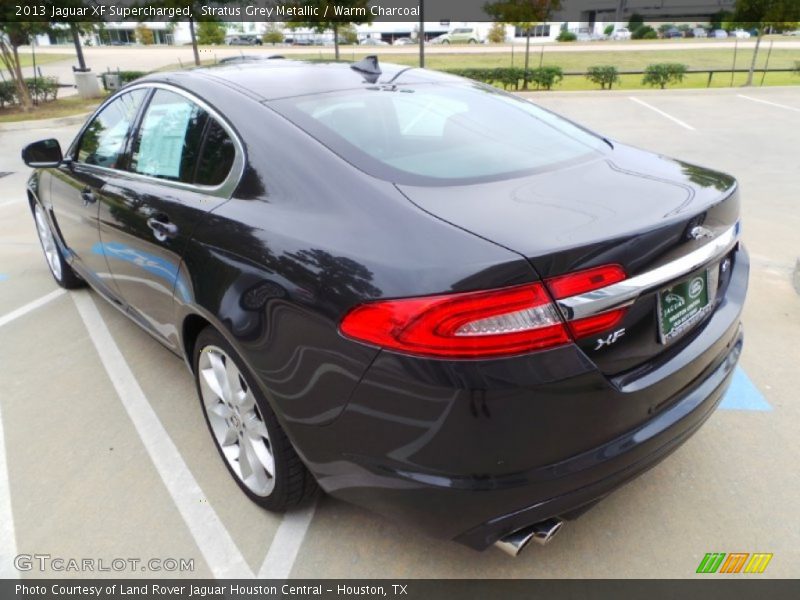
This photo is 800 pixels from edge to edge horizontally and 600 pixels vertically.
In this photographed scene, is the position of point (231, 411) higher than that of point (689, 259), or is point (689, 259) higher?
point (689, 259)

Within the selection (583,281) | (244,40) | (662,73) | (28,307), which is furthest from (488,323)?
(244,40)

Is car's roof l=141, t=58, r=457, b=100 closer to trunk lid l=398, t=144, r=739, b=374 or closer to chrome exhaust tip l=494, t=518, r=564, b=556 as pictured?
trunk lid l=398, t=144, r=739, b=374

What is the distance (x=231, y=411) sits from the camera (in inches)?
94.6

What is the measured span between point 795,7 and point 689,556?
81.5 ft

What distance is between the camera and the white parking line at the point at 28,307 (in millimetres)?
4227

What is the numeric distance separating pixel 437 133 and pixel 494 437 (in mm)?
1398

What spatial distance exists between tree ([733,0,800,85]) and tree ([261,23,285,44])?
133 feet

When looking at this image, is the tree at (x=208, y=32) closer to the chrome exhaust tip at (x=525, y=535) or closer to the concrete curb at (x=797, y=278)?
the concrete curb at (x=797, y=278)

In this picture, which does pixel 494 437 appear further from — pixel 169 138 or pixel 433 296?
pixel 169 138

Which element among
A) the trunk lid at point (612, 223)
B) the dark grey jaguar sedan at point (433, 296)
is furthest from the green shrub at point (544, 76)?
the trunk lid at point (612, 223)

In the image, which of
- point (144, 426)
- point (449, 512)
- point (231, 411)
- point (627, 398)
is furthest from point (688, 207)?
point (144, 426)

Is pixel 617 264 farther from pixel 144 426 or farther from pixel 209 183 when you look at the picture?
pixel 144 426

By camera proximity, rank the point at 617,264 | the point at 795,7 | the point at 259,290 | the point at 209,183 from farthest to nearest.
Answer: the point at 795,7 < the point at 209,183 < the point at 259,290 < the point at 617,264

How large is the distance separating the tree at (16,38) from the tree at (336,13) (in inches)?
396
